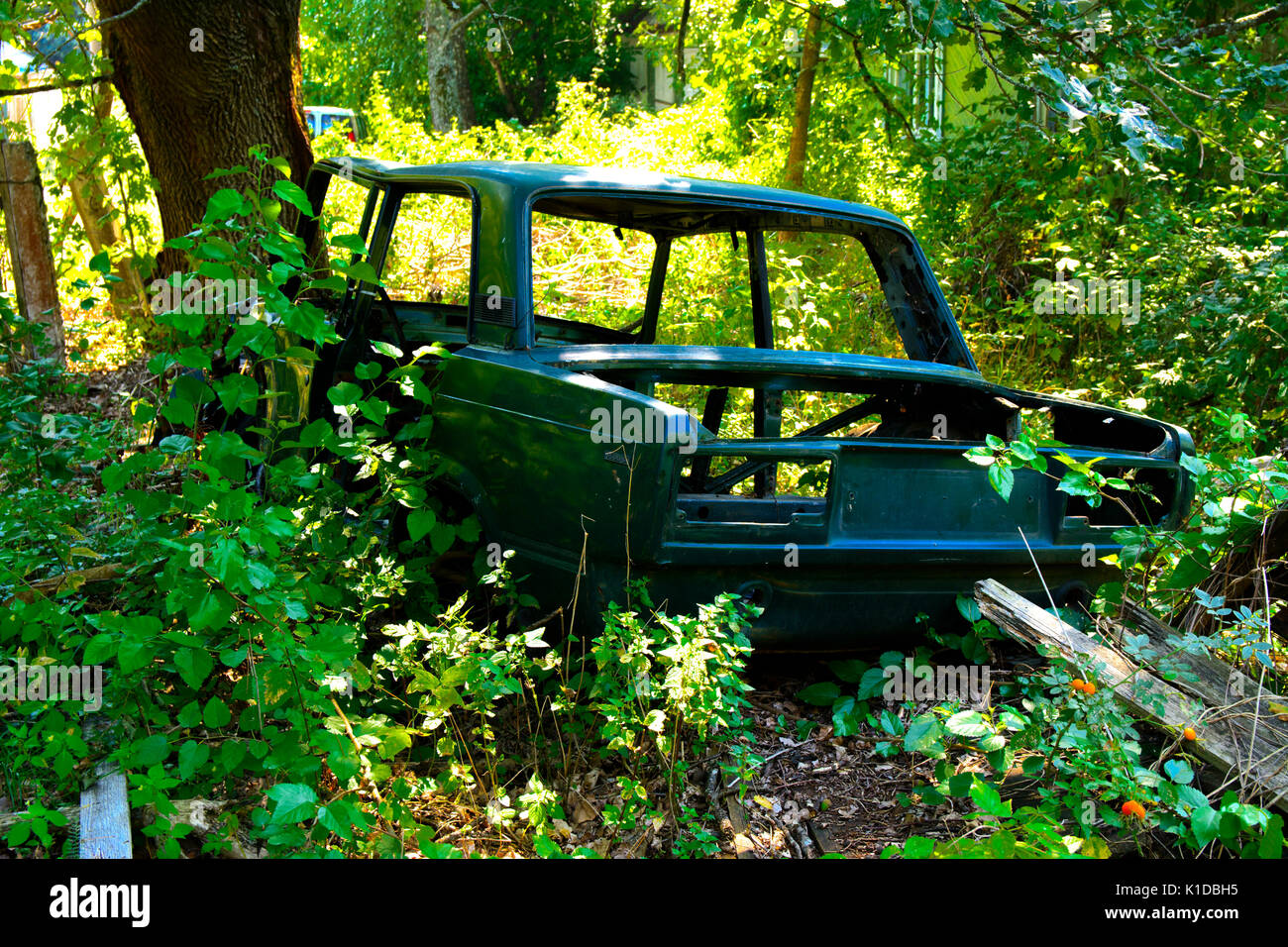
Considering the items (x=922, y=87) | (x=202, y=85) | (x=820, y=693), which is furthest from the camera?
(x=922, y=87)

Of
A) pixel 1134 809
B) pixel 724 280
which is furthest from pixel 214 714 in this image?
pixel 724 280

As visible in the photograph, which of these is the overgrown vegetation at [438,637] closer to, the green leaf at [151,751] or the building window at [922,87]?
the green leaf at [151,751]

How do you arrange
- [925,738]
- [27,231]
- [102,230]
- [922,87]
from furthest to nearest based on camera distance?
[922,87]
[102,230]
[27,231]
[925,738]

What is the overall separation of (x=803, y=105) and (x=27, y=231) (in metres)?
6.19

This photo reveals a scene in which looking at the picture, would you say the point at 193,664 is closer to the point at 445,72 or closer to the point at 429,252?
the point at 429,252

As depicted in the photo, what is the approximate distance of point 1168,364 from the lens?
7.05 m

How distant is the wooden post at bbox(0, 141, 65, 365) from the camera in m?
7.86

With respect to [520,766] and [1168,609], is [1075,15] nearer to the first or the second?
[1168,609]

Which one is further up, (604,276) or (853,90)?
(853,90)

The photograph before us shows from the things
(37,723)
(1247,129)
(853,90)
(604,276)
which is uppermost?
(853,90)

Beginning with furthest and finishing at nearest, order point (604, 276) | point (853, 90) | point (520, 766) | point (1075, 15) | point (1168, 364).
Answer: point (853, 90), point (604, 276), point (1168, 364), point (1075, 15), point (520, 766)

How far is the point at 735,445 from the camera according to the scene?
3.29m
